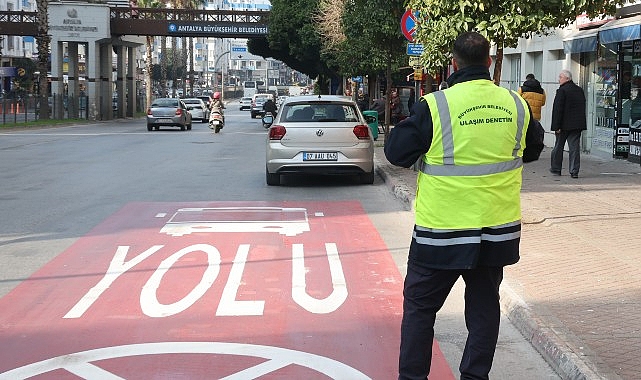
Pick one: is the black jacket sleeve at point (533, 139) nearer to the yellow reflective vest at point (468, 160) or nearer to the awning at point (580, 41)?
the yellow reflective vest at point (468, 160)

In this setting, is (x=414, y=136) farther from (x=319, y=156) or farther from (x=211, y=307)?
(x=319, y=156)

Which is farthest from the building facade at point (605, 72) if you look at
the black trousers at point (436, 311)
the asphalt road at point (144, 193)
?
the black trousers at point (436, 311)

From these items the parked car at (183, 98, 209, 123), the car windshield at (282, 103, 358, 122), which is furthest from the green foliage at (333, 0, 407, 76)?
the parked car at (183, 98, 209, 123)

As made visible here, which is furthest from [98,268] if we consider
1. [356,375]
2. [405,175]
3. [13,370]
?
[405,175]

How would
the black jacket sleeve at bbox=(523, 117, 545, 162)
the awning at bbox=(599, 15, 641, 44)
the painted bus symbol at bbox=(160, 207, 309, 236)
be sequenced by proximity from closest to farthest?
the black jacket sleeve at bbox=(523, 117, 545, 162) → the painted bus symbol at bbox=(160, 207, 309, 236) → the awning at bbox=(599, 15, 641, 44)

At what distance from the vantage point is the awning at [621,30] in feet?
58.4

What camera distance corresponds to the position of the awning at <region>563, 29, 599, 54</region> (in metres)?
20.5

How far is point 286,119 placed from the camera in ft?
53.5

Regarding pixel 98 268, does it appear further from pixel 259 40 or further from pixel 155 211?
pixel 259 40

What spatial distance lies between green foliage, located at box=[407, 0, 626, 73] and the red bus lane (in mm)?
2680

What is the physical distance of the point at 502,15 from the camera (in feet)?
37.1

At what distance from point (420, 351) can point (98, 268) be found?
5.01 meters

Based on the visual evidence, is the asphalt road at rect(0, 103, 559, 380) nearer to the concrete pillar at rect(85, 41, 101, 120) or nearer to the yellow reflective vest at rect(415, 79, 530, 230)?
the yellow reflective vest at rect(415, 79, 530, 230)

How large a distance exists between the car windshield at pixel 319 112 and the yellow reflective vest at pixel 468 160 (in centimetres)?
1159
